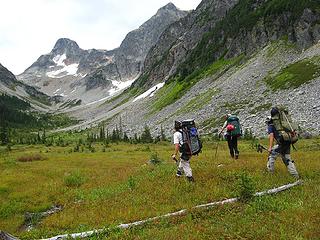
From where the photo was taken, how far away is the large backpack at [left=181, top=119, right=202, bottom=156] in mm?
17266

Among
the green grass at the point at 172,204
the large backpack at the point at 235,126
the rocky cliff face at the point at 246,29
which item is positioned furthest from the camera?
the rocky cliff face at the point at 246,29

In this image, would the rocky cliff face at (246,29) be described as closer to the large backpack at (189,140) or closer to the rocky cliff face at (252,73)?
the rocky cliff face at (252,73)

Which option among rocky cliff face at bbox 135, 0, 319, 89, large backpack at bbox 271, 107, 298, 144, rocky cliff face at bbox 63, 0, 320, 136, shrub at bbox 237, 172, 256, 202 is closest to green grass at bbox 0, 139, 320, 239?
shrub at bbox 237, 172, 256, 202

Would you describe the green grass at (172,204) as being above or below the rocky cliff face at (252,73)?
below

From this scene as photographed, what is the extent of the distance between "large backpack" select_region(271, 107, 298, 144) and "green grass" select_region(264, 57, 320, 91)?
178ft

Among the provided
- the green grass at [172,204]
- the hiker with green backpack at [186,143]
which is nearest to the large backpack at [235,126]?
the green grass at [172,204]

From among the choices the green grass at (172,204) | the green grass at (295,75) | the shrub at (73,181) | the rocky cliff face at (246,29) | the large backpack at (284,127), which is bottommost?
the green grass at (172,204)

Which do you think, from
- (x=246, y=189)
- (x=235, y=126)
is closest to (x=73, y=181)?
(x=235, y=126)

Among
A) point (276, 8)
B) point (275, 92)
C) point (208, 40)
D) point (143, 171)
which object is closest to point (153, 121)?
point (275, 92)

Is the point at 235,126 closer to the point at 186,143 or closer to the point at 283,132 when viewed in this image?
the point at 186,143

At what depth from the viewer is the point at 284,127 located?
53.7 ft

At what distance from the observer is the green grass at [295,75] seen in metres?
68.7

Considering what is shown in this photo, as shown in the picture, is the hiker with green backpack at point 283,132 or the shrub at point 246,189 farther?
the hiker with green backpack at point 283,132

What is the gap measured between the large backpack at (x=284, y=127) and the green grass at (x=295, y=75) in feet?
178
